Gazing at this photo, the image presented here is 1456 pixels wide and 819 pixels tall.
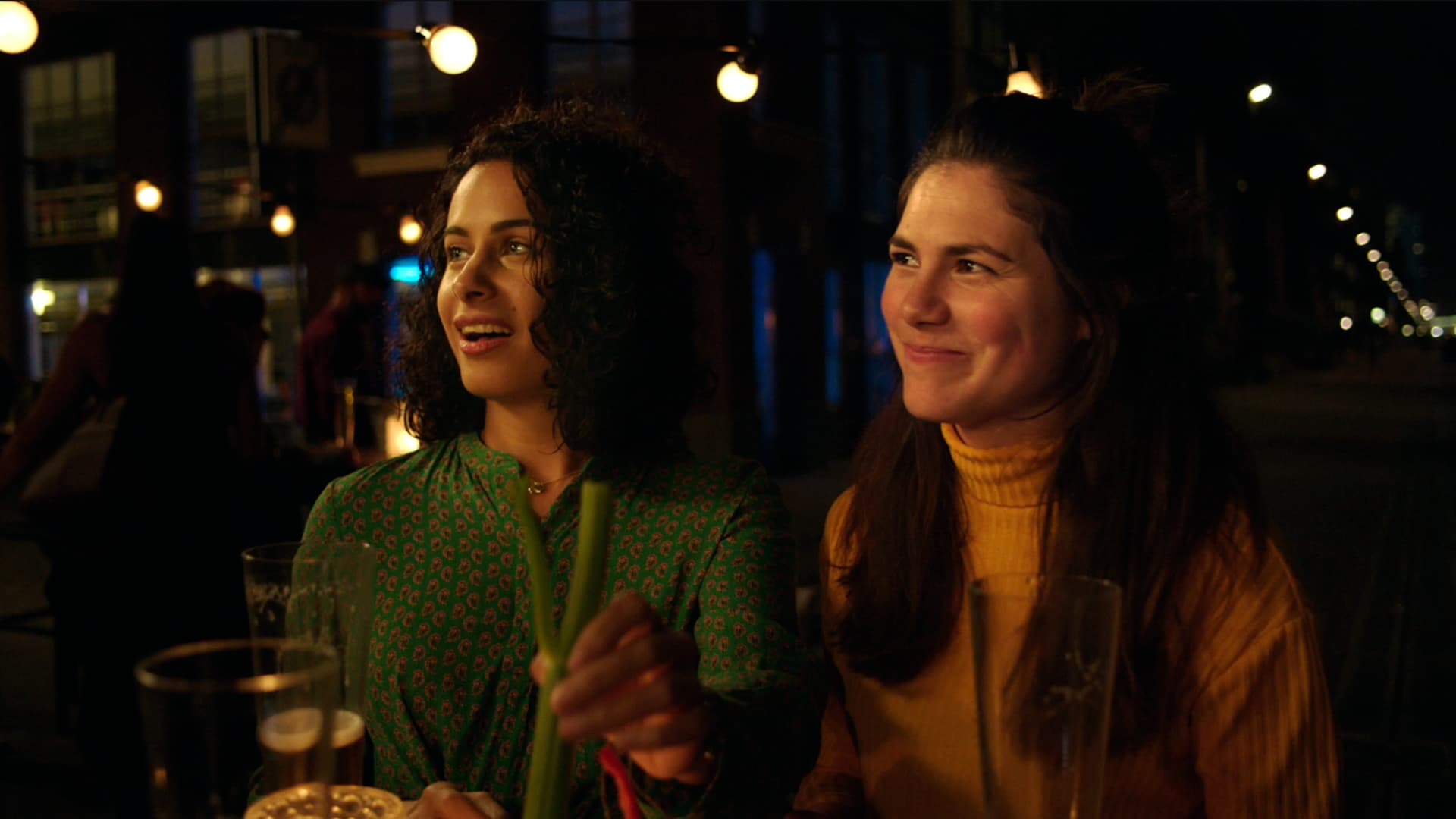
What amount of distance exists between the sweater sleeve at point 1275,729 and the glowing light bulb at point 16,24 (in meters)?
5.25

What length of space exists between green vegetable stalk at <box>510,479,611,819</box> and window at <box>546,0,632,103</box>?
12.3 meters

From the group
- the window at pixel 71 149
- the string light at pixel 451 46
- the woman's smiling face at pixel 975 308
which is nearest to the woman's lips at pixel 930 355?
the woman's smiling face at pixel 975 308

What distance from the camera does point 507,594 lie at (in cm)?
177

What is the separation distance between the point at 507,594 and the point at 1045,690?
1.04m

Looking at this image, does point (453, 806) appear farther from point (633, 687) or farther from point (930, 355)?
point (930, 355)

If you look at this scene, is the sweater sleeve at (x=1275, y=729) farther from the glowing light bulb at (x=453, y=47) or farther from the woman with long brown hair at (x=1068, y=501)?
the glowing light bulb at (x=453, y=47)

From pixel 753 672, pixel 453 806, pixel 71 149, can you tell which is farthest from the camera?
pixel 71 149

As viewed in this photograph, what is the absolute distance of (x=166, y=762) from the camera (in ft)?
2.55

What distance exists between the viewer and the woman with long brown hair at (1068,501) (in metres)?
1.59

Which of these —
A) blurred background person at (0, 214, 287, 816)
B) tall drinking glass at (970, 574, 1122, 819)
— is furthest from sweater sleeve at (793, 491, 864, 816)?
blurred background person at (0, 214, 287, 816)

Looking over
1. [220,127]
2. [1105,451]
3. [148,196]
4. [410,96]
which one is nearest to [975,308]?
[1105,451]

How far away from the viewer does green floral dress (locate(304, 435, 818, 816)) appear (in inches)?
65.8

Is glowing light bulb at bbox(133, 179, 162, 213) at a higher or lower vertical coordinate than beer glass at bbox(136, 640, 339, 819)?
higher

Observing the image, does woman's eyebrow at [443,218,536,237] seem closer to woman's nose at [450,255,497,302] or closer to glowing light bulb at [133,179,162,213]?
woman's nose at [450,255,497,302]
